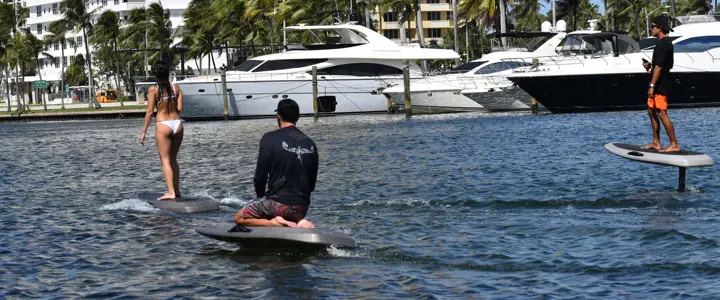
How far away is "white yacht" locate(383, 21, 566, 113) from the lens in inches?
1758

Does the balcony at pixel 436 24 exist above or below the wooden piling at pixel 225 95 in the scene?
above

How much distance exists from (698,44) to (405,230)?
98.4 feet

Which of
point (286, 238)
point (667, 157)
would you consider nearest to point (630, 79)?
point (667, 157)

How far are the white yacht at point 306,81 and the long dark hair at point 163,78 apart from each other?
33154mm

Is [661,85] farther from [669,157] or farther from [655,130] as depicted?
[669,157]

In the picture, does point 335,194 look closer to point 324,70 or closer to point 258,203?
point 258,203

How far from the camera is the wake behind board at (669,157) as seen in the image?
47.4 ft

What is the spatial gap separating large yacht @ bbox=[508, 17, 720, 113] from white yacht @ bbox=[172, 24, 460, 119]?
9647 millimetres

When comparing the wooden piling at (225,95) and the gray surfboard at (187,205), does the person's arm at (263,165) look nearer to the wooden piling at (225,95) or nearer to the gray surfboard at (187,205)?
the gray surfboard at (187,205)

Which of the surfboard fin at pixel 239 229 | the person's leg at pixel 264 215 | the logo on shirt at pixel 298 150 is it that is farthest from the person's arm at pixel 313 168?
the surfboard fin at pixel 239 229

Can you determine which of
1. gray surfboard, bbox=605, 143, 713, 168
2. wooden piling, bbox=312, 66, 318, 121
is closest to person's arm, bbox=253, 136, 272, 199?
gray surfboard, bbox=605, 143, 713, 168

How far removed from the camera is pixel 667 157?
14664mm

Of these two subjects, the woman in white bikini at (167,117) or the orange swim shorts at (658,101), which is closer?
the woman in white bikini at (167,117)

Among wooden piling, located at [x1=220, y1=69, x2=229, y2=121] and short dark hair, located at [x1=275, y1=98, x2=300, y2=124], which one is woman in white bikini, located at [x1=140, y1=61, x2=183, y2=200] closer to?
short dark hair, located at [x1=275, y1=98, x2=300, y2=124]
